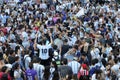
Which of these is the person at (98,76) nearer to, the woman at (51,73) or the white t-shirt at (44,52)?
the woman at (51,73)

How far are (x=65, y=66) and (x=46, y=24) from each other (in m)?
9.15

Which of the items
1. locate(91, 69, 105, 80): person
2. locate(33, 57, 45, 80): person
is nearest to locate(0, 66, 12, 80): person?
locate(33, 57, 45, 80): person

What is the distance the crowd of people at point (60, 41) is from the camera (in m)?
11.8

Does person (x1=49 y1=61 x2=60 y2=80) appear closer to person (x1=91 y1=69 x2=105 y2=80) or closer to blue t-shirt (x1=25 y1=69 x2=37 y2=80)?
blue t-shirt (x1=25 y1=69 x2=37 y2=80)

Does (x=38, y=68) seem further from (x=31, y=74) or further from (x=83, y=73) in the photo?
(x=83, y=73)

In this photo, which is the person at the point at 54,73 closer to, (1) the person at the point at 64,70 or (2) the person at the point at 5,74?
(1) the person at the point at 64,70

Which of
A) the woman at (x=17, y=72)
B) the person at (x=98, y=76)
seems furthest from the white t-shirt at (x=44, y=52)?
the person at (x=98, y=76)

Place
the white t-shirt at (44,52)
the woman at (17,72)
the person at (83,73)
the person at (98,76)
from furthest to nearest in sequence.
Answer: the white t-shirt at (44,52) → the person at (83,73) → the person at (98,76) → the woman at (17,72)

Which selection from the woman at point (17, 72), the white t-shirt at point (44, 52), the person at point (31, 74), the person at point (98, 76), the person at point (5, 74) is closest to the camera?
the person at point (5, 74)

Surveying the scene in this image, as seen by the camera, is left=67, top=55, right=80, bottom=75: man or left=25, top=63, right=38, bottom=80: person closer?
left=25, top=63, right=38, bottom=80: person

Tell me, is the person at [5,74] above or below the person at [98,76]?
above

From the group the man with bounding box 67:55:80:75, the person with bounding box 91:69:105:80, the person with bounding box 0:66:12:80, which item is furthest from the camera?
the man with bounding box 67:55:80:75

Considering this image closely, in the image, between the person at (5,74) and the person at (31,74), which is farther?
the person at (31,74)

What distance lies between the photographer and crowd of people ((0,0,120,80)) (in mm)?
11766
